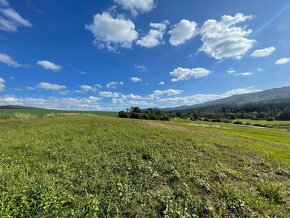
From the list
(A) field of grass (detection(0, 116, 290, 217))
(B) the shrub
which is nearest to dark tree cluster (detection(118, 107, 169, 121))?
(A) field of grass (detection(0, 116, 290, 217))

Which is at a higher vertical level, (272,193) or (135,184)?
(135,184)

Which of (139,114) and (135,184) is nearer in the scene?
(135,184)

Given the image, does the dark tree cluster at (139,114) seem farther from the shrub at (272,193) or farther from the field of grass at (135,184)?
the shrub at (272,193)

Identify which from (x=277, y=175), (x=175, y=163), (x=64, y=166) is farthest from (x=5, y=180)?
(x=277, y=175)

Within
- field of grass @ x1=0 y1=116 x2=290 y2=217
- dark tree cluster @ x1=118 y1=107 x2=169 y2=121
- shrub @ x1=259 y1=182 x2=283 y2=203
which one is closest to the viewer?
field of grass @ x1=0 y1=116 x2=290 y2=217

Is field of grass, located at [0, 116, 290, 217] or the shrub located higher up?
field of grass, located at [0, 116, 290, 217]

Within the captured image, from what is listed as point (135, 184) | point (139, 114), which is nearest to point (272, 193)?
point (135, 184)

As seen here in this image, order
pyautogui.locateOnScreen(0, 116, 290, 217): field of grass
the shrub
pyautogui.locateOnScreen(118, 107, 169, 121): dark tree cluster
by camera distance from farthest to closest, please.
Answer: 1. pyautogui.locateOnScreen(118, 107, 169, 121): dark tree cluster
2. the shrub
3. pyautogui.locateOnScreen(0, 116, 290, 217): field of grass

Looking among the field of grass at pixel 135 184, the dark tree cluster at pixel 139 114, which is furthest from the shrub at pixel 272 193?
the dark tree cluster at pixel 139 114

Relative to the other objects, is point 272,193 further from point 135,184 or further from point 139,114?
point 139,114

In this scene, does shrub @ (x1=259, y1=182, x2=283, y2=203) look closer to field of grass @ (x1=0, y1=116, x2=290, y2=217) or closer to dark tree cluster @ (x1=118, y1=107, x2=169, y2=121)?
field of grass @ (x1=0, y1=116, x2=290, y2=217)

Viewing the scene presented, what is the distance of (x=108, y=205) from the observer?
19.6ft

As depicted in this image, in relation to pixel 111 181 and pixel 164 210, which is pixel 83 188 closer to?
pixel 111 181

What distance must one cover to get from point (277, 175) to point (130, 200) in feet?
29.6
